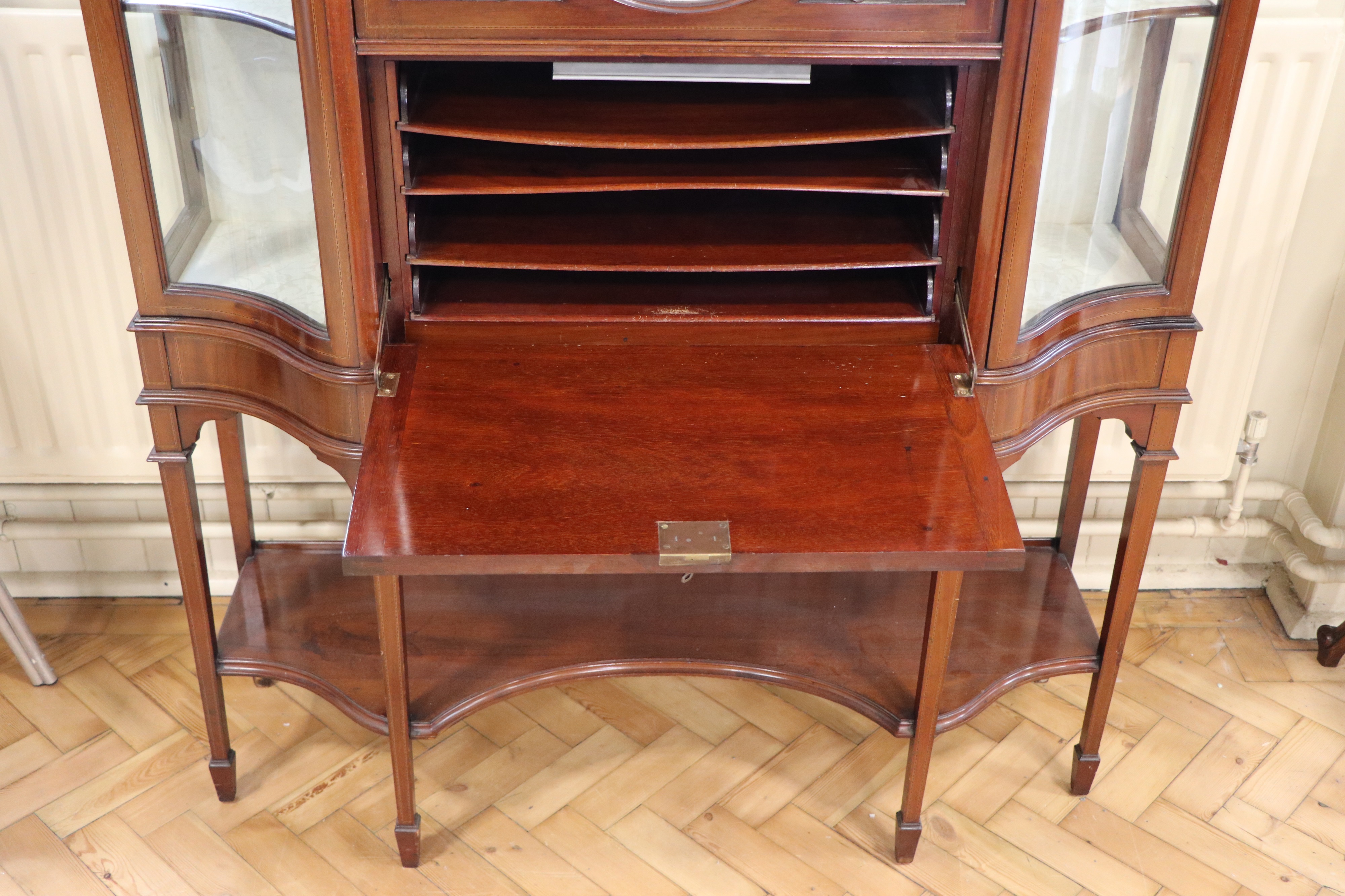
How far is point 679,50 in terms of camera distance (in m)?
1.53

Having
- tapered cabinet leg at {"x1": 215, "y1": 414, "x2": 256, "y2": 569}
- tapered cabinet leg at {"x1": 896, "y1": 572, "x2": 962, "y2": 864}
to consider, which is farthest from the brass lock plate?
tapered cabinet leg at {"x1": 215, "y1": 414, "x2": 256, "y2": 569}

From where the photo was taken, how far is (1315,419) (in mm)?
2467

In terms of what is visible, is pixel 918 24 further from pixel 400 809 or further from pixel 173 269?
pixel 400 809

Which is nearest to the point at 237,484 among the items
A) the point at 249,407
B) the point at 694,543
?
the point at 249,407

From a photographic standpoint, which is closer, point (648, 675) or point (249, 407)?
point (249, 407)

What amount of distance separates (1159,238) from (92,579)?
6.67ft

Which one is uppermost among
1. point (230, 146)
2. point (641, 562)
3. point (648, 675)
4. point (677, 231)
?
point (230, 146)

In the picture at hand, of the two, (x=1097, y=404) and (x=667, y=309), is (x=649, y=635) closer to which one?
(x=667, y=309)

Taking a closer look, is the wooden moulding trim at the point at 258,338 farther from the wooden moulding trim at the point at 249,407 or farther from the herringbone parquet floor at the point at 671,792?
the herringbone parquet floor at the point at 671,792

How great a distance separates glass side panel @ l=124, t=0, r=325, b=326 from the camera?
1.54m

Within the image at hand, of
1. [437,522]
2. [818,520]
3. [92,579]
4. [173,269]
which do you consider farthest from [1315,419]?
[92,579]

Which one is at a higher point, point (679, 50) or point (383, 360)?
point (679, 50)

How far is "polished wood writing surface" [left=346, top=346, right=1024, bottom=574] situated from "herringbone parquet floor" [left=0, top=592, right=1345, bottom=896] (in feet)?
2.44

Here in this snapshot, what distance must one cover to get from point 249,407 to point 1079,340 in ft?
3.70
